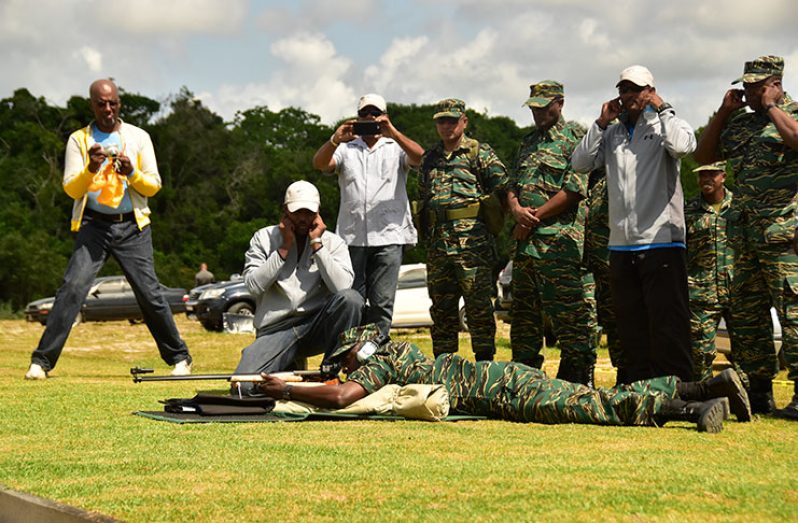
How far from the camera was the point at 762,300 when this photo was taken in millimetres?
8109

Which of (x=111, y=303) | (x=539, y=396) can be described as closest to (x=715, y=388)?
(x=539, y=396)

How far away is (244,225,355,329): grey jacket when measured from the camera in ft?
29.0

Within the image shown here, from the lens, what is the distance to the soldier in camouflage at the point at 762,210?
7738 millimetres

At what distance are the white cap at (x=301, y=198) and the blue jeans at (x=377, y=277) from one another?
126 cm

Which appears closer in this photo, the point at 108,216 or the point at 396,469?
the point at 396,469

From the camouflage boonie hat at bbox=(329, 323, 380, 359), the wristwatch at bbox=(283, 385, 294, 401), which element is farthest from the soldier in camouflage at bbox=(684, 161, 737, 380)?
the wristwatch at bbox=(283, 385, 294, 401)

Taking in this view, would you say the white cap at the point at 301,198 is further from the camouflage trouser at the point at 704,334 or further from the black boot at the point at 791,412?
the black boot at the point at 791,412

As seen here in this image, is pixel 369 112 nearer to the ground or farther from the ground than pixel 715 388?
farther from the ground

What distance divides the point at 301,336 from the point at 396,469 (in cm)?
387

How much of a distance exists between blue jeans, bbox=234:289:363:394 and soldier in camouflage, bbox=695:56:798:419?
2730mm

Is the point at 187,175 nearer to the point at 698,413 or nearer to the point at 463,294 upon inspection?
the point at 463,294

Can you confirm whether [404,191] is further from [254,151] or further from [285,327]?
[254,151]

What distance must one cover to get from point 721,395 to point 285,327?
348 cm

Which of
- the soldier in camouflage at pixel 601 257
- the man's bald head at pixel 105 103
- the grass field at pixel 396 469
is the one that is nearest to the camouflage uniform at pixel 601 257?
the soldier in camouflage at pixel 601 257
